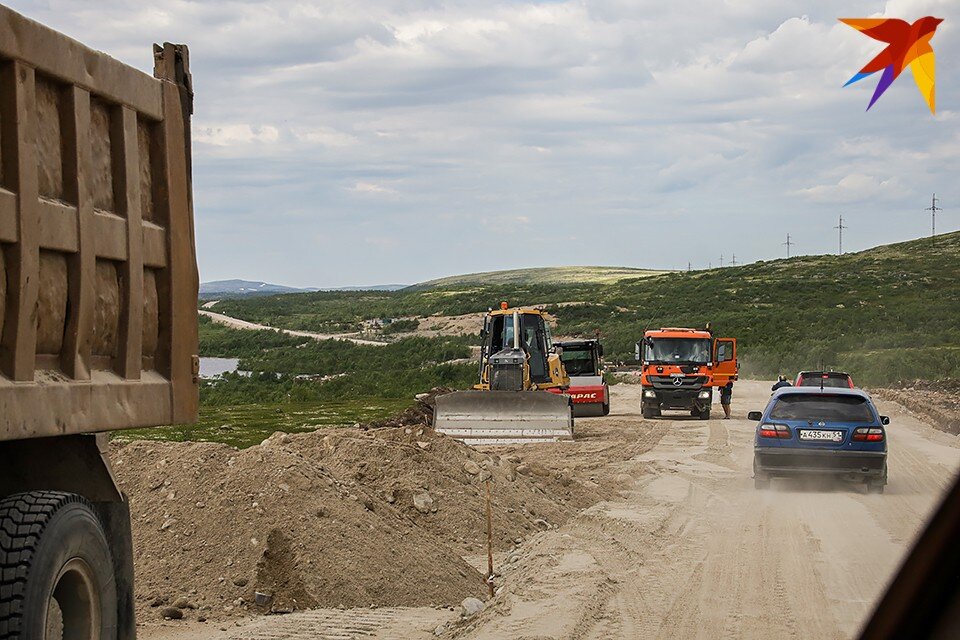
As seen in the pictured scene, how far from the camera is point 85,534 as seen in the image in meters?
5.79

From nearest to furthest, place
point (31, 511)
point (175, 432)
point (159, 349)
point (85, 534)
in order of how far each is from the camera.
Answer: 1. point (31, 511)
2. point (85, 534)
3. point (159, 349)
4. point (175, 432)

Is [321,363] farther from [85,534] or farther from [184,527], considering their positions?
[85,534]

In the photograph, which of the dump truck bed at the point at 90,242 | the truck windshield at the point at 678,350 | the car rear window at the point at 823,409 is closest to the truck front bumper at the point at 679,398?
the truck windshield at the point at 678,350

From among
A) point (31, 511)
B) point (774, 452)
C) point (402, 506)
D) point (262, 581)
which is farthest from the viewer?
point (774, 452)

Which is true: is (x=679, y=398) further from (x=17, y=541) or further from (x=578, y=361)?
(x=17, y=541)

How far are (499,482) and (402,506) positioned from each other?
6.29 feet

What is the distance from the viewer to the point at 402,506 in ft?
48.8

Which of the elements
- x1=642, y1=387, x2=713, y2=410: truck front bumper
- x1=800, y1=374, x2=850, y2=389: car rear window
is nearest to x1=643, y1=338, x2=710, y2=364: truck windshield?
x1=642, y1=387, x2=713, y2=410: truck front bumper

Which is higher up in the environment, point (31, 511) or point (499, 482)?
point (31, 511)

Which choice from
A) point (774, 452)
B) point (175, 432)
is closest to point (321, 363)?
point (175, 432)

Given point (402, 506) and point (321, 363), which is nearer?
point (402, 506)

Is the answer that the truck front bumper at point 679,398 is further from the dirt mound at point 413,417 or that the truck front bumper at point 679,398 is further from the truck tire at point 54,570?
the truck tire at point 54,570

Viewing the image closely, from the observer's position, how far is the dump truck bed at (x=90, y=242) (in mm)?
5105

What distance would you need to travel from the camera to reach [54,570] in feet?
17.7
